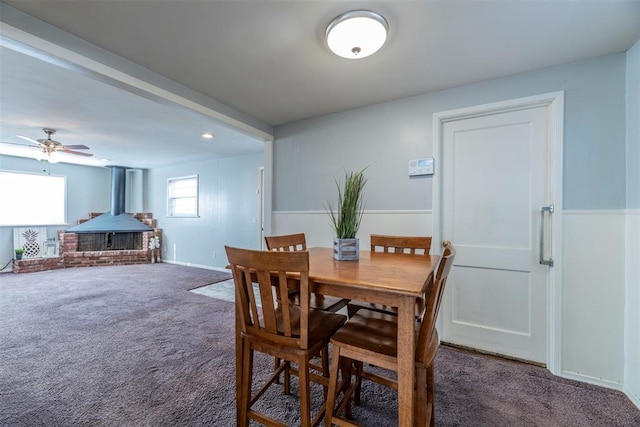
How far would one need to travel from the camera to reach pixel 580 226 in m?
1.89

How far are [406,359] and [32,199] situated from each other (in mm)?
7898

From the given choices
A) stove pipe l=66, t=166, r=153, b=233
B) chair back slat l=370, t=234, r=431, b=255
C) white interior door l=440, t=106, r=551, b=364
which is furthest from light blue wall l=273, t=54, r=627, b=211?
stove pipe l=66, t=166, r=153, b=233

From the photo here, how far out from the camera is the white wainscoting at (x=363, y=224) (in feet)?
8.06

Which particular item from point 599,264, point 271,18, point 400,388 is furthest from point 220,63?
point 599,264

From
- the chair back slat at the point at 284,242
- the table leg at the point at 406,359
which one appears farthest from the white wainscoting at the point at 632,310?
the chair back slat at the point at 284,242

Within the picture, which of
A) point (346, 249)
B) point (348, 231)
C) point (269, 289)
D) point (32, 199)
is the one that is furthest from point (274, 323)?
point (32, 199)

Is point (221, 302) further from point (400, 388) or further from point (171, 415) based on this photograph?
point (400, 388)

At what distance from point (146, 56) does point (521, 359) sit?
3644 millimetres

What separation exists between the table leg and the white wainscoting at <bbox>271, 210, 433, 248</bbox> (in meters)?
1.55

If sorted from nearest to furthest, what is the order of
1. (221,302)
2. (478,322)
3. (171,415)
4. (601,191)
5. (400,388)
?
1. (400,388)
2. (171,415)
3. (601,191)
4. (478,322)
5. (221,302)

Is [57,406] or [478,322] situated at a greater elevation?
[478,322]

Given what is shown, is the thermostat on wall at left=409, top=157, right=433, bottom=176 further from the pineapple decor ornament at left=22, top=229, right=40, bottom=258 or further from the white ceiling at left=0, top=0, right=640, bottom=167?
the pineapple decor ornament at left=22, top=229, right=40, bottom=258

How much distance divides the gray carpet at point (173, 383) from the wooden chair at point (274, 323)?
0.43 metres

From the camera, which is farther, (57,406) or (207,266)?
(207,266)
